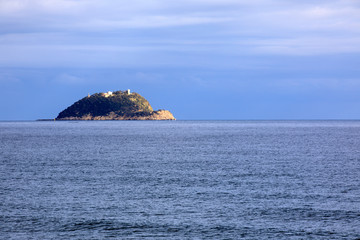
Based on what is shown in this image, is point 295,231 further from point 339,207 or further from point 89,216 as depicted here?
point 89,216

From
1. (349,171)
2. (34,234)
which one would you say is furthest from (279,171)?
(34,234)

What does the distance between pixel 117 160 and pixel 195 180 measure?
23.9 m

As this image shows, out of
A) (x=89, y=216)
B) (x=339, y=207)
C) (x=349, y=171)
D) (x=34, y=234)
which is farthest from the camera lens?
(x=349, y=171)

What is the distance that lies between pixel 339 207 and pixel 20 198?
76.3 feet

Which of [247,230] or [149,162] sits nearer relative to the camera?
[247,230]

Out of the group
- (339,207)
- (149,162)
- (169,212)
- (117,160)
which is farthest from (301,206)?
(117,160)

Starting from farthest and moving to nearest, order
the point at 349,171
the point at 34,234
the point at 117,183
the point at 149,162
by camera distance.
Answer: the point at 149,162, the point at 349,171, the point at 117,183, the point at 34,234

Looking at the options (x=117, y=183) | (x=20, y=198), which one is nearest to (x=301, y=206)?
(x=117, y=183)

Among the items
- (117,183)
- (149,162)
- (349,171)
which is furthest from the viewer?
(149,162)

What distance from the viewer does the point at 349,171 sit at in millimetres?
50969

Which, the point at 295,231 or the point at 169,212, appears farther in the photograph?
the point at 169,212

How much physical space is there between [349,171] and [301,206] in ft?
69.7

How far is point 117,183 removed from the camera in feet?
141

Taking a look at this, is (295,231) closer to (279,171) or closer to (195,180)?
(195,180)
